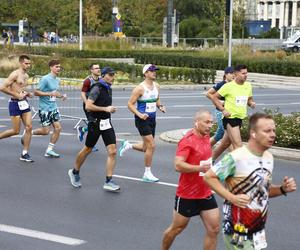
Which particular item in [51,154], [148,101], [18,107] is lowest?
[51,154]

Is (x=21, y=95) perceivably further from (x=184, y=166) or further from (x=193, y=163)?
(x=184, y=166)

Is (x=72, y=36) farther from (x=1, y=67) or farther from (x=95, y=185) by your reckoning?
(x=95, y=185)

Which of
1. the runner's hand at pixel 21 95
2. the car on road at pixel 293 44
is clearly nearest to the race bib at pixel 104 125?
the runner's hand at pixel 21 95

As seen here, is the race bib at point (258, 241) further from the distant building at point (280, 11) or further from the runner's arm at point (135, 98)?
the distant building at point (280, 11)

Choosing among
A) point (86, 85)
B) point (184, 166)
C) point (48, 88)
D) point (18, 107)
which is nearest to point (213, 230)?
point (184, 166)

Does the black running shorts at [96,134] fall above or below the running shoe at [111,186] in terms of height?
above

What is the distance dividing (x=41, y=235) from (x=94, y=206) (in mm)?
1464

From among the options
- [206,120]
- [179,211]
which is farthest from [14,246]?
[206,120]

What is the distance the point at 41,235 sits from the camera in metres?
7.82

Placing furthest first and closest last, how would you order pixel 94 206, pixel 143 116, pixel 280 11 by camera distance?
pixel 280 11, pixel 143 116, pixel 94 206

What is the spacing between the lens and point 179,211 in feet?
21.4

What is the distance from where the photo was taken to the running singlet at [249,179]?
5133mm

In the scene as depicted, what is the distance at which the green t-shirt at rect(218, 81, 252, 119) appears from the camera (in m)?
11.3

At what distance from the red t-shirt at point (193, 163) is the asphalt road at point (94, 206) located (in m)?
1.10
